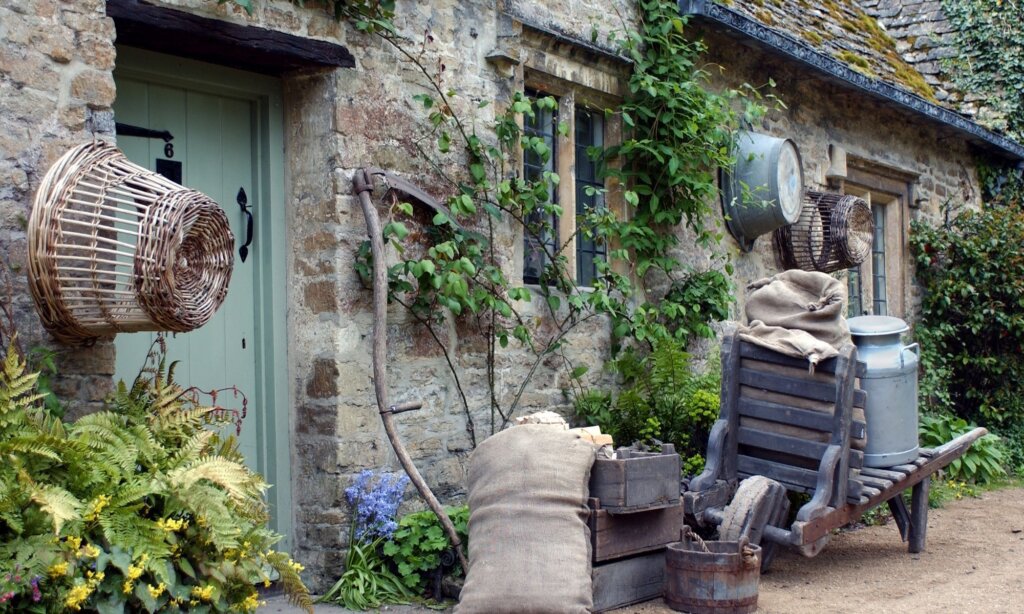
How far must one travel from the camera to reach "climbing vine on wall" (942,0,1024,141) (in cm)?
1203

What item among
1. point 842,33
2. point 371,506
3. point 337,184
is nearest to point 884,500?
point 371,506

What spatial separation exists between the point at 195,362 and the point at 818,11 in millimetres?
7349

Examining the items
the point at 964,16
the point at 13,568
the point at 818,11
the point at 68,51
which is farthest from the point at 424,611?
the point at 964,16

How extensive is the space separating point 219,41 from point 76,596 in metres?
2.53

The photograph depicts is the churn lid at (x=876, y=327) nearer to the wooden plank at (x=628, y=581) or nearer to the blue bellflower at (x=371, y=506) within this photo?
the wooden plank at (x=628, y=581)

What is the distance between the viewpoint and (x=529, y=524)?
444cm

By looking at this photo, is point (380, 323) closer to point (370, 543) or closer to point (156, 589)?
point (370, 543)

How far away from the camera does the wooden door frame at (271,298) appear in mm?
5285

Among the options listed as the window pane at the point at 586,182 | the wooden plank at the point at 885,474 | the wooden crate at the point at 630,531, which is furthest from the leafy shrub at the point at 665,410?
the wooden crate at the point at 630,531

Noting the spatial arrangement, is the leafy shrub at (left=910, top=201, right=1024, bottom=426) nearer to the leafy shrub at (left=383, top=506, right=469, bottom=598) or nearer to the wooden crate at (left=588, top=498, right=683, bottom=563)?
the wooden crate at (left=588, top=498, right=683, bottom=563)

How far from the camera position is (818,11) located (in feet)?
33.2

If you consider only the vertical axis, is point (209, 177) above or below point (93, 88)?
below

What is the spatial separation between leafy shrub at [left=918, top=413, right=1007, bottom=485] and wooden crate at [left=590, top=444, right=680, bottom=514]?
16.6 feet

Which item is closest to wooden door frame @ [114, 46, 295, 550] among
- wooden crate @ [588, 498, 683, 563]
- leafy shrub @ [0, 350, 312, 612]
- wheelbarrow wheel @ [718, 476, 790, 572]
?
leafy shrub @ [0, 350, 312, 612]
